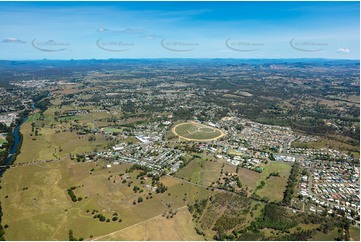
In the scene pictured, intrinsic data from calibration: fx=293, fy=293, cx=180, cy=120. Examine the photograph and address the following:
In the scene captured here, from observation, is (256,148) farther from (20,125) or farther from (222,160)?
(20,125)

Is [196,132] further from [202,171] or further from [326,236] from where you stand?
[326,236]

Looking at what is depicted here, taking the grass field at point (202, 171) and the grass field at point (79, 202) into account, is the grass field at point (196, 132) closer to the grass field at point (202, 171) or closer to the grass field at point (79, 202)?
the grass field at point (202, 171)

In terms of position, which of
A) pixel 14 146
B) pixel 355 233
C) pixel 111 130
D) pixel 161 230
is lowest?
pixel 355 233

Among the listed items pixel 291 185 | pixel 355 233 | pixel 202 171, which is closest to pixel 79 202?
pixel 202 171

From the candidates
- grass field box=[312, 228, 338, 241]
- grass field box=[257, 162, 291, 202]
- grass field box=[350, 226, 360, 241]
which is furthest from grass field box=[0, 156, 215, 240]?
grass field box=[350, 226, 360, 241]

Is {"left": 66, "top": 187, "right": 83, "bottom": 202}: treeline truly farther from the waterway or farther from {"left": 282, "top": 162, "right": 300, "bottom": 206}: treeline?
{"left": 282, "top": 162, "right": 300, "bottom": 206}: treeline
